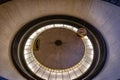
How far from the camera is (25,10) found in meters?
7.14

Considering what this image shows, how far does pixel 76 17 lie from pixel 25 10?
196 centimetres

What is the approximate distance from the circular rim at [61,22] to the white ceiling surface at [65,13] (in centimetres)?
18

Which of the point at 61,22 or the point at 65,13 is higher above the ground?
the point at 61,22

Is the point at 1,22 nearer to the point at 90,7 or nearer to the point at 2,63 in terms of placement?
the point at 2,63

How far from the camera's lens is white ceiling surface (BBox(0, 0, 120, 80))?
6773 mm

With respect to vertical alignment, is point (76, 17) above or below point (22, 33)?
above

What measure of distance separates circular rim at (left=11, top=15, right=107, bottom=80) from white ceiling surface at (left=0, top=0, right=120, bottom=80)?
0.58 feet

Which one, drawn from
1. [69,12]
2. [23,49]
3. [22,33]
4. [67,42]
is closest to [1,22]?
[22,33]

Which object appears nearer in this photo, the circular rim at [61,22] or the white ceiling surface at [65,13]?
the white ceiling surface at [65,13]

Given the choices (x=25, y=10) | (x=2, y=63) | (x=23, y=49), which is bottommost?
(x=2, y=63)

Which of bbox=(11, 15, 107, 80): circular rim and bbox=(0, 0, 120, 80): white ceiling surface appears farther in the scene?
bbox=(11, 15, 107, 80): circular rim

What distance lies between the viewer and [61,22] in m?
8.58

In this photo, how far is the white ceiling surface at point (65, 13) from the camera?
22.2 ft

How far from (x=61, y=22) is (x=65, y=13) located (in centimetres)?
78
